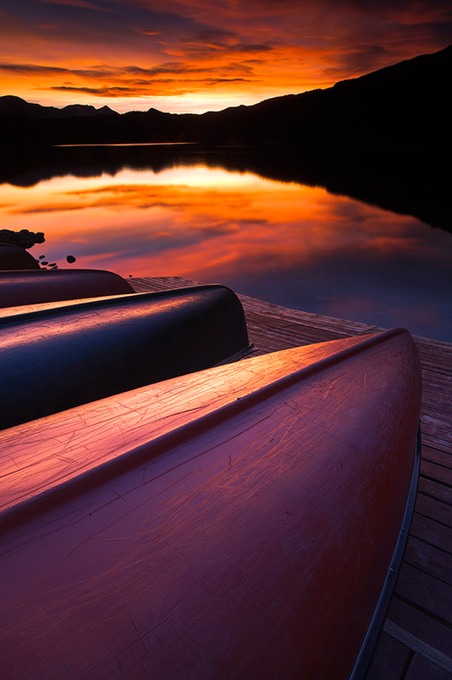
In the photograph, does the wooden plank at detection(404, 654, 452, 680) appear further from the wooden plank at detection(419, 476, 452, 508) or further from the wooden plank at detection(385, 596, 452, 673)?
the wooden plank at detection(419, 476, 452, 508)

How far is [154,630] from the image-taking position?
2.91 feet

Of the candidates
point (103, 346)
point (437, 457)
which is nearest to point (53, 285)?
point (103, 346)

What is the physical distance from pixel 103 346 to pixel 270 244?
19144mm

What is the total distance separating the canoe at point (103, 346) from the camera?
8.53 feet

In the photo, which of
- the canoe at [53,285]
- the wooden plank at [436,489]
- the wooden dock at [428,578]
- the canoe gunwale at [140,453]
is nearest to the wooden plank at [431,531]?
the wooden dock at [428,578]

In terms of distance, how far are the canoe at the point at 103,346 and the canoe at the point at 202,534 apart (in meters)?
0.84

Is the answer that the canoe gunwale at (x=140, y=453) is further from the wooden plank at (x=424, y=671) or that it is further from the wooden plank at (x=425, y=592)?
the wooden plank at (x=424, y=671)

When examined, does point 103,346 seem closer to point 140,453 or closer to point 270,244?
point 140,453

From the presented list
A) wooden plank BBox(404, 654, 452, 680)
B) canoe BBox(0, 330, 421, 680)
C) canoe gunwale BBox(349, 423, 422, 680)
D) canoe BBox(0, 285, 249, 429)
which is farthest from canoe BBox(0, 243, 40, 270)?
wooden plank BBox(404, 654, 452, 680)

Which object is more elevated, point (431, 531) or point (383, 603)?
point (383, 603)

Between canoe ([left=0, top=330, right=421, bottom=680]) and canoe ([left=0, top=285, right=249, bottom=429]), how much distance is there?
0.84m

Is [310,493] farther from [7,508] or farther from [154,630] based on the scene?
[7,508]

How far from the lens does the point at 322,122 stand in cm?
12812

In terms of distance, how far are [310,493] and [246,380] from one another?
797 millimetres
